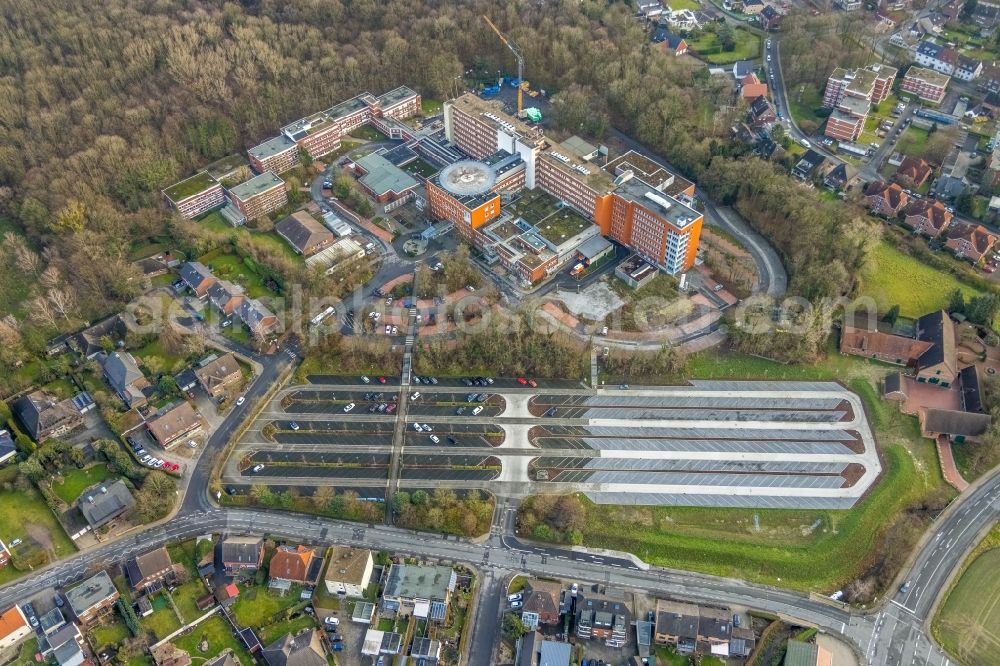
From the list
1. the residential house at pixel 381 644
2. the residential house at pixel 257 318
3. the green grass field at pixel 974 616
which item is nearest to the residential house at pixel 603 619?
the residential house at pixel 381 644

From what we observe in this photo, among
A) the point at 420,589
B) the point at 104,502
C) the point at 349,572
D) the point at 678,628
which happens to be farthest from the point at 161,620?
the point at 678,628

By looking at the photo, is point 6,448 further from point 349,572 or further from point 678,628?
point 678,628

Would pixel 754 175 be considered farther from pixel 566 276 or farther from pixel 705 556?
pixel 705 556

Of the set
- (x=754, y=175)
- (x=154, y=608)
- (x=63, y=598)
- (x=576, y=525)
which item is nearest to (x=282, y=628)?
(x=154, y=608)

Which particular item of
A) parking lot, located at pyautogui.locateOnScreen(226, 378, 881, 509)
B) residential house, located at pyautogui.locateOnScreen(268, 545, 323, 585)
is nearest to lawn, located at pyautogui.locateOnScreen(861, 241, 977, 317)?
parking lot, located at pyautogui.locateOnScreen(226, 378, 881, 509)

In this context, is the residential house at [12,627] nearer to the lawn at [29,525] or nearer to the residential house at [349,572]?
the lawn at [29,525]

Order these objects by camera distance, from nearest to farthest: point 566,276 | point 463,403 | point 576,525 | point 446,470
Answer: point 576,525 → point 446,470 → point 463,403 → point 566,276
